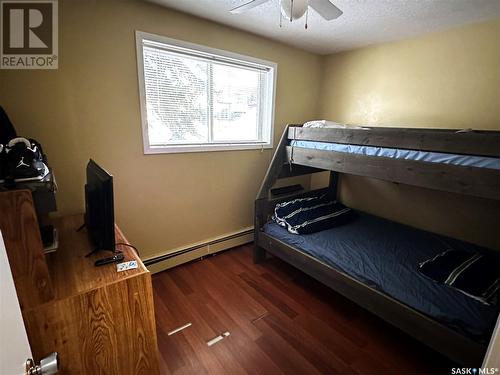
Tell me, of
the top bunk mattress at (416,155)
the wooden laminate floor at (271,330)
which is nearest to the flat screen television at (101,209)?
the wooden laminate floor at (271,330)

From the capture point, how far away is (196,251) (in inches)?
101

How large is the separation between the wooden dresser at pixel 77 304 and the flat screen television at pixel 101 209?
11 centimetres

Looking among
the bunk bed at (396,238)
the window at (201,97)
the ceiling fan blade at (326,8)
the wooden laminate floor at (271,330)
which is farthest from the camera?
the window at (201,97)

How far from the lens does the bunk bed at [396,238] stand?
50.3 inches

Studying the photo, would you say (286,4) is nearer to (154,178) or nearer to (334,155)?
(334,155)

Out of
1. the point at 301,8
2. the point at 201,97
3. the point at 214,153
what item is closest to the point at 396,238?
the point at 214,153

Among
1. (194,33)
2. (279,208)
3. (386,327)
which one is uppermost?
(194,33)

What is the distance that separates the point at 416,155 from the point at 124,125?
6.91 feet

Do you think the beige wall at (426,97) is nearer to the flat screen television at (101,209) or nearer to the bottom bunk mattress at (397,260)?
Result: the bottom bunk mattress at (397,260)

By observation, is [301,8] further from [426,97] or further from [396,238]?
[396,238]

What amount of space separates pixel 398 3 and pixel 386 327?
2.37 meters

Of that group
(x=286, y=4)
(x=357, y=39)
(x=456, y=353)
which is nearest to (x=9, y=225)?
(x=286, y=4)

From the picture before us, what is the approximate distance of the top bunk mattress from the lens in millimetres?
1262

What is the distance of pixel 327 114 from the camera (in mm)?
3277
